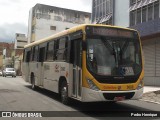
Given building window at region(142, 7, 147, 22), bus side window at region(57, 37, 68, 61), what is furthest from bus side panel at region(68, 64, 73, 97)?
building window at region(142, 7, 147, 22)

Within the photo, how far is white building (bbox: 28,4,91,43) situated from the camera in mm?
65812

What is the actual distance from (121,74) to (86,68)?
1249 mm

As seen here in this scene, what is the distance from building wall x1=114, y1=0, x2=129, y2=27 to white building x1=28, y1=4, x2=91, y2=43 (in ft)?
114

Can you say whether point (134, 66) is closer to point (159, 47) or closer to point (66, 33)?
point (66, 33)

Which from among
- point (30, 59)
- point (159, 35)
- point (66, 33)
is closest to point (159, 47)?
point (159, 35)

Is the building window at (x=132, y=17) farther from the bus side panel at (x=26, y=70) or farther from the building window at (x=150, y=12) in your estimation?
the bus side panel at (x=26, y=70)

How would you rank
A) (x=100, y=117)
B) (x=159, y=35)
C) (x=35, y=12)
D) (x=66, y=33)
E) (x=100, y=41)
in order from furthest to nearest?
(x=35, y=12)
(x=159, y=35)
(x=66, y=33)
(x=100, y=41)
(x=100, y=117)

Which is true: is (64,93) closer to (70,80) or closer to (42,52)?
(70,80)

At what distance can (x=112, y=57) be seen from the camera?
1045 centimetres

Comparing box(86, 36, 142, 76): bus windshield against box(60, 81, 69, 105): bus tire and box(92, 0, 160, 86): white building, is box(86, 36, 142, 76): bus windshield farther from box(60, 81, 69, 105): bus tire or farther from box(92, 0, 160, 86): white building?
box(92, 0, 160, 86): white building

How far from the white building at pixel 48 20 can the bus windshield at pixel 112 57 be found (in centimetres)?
5545

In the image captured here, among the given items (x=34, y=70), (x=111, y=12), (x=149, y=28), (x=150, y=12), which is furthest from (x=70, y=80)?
(x=111, y=12)

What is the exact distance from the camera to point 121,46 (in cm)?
1081

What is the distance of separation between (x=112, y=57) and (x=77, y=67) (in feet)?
4.56
